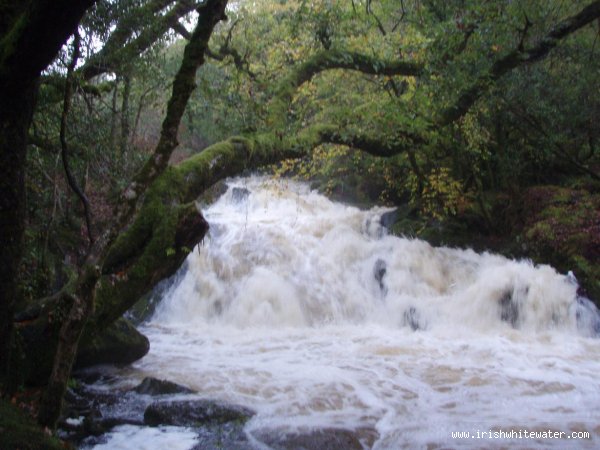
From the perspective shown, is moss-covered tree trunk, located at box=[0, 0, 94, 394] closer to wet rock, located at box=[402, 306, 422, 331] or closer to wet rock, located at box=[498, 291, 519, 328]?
wet rock, located at box=[402, 306, 422, 331]

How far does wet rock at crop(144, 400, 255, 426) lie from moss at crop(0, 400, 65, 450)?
2211 mm

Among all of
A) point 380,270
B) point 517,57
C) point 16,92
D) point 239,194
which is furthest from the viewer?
point 239,194

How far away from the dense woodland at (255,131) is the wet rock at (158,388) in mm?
1347

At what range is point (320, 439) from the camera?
5.04 metres

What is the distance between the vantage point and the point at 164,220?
5.40 metres

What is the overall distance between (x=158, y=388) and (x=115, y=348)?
1.42 metres

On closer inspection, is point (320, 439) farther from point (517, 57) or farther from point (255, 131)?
point (517, 57)

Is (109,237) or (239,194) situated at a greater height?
(239,194)

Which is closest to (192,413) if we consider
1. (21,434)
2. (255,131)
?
(21,434)

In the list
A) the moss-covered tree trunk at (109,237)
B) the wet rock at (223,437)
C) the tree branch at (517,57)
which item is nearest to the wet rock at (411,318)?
the tree branch at (517,57)

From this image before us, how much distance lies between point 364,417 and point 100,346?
3925 mm

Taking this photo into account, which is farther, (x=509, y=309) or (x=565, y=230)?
(x=565, y=230)

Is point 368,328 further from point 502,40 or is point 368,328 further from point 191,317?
point 502,40

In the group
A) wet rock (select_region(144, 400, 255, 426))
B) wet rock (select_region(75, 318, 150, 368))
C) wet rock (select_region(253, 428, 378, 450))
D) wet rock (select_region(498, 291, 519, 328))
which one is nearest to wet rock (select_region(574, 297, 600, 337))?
wet rock (select_region(498, 291, 519, 328))
